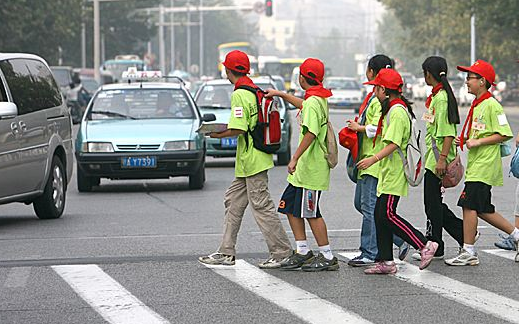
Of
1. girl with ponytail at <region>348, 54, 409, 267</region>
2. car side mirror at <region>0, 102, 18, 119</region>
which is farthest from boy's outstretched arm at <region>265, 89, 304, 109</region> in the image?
car side mirror at <region>0, 102, 18, 119</region>

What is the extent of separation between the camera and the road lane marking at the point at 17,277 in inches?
386

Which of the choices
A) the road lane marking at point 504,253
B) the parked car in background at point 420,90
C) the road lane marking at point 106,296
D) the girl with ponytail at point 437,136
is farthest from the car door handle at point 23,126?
the parked car in background at point 420,90

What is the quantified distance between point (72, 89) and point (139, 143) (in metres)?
30.9

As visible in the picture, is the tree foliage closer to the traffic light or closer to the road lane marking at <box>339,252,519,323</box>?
the traffic light

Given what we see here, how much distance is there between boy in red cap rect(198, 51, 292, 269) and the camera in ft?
34.6

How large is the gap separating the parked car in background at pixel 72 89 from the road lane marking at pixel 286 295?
122ft

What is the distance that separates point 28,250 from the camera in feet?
39.1

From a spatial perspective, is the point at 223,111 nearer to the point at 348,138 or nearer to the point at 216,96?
the point at 216,96

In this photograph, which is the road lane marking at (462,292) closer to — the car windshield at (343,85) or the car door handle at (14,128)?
the car door handle at (14,128)

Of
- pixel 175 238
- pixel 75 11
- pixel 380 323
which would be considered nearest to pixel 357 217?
pixel 175 238

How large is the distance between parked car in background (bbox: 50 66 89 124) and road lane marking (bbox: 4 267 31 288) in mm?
36672

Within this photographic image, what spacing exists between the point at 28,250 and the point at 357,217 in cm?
421

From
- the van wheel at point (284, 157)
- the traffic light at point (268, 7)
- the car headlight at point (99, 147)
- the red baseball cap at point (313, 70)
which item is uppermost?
the traffic light at point (268, 7)

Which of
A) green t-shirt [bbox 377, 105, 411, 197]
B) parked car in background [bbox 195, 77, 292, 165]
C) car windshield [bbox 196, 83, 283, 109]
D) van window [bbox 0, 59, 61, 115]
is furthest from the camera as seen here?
car windshield [bbox 196, 83, 283, 109]
